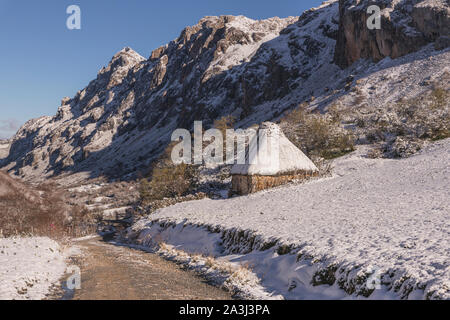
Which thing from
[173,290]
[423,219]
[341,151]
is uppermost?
[341,151]

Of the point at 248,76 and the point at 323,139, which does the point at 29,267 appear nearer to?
the point at 323,139

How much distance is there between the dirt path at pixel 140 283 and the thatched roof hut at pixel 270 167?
13.9 m

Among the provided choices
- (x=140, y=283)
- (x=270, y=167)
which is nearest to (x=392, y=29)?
(x=270, y=167)

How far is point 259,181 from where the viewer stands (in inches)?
1089

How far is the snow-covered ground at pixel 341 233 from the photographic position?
8.33m

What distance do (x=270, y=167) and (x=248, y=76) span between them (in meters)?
81.9

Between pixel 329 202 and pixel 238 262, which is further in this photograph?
pixel 329 202

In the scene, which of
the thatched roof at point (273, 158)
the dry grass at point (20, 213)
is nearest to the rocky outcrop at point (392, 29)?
the thatched roof at point (273, 158)

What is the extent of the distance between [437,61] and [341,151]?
33537 millimetres

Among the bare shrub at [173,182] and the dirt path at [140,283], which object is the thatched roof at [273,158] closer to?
the bare shrub at [173,182]

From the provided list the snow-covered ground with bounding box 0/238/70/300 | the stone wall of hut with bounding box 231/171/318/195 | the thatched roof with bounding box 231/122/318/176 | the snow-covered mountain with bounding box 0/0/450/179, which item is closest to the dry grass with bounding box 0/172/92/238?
the snow-covered ground with bounding box 0/238/70/300
